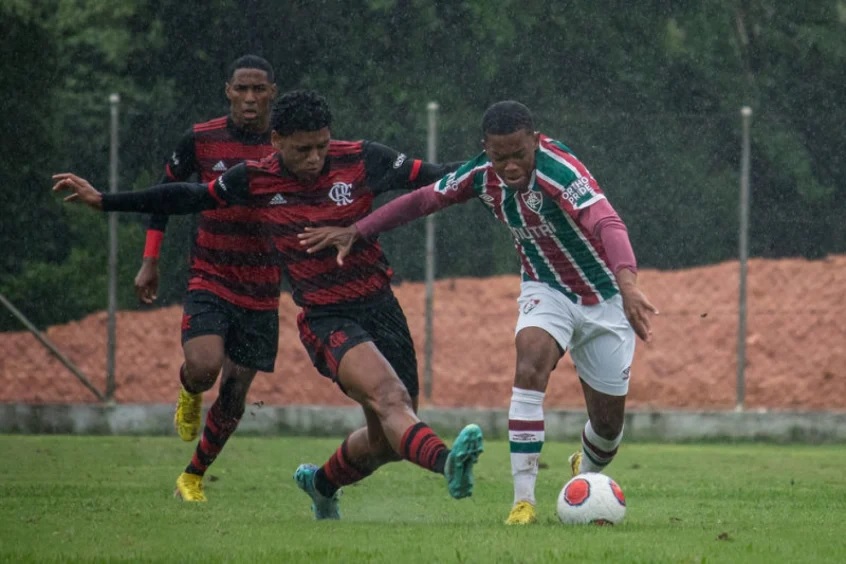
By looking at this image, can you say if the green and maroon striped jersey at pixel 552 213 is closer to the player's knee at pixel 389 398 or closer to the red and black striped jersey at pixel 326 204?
the red and black striped jersey at pixel 326 204

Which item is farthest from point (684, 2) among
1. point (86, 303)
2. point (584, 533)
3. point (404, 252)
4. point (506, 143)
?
point (584, 533)

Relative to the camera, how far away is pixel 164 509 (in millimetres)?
7688

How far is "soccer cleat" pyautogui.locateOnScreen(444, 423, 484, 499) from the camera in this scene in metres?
5.98

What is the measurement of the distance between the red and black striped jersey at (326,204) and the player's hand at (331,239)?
0.11 meters

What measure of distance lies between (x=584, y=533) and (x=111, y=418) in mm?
8003

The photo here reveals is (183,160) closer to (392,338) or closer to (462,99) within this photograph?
(392,338)

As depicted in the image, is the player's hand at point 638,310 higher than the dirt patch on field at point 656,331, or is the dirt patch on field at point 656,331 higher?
the player's hand at point 638,310

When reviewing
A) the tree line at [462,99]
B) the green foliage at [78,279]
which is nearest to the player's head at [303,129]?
the tree line at [462,99]

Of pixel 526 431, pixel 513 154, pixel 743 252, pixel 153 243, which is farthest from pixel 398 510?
pixel 743 252

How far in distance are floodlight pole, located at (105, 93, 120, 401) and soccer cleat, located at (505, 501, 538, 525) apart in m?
7.48

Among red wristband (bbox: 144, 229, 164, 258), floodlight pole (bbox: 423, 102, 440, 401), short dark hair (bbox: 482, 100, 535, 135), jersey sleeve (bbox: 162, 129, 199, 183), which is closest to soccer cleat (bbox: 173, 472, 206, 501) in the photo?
red wristband (bbox: 144, 229, 164, 258)

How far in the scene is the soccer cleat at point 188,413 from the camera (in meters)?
9.05

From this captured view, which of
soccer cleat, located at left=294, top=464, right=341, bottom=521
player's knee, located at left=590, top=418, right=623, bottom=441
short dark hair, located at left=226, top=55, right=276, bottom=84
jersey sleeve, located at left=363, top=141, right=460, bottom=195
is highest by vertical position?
short dark hair, located at left=226, top=55, right=276, bottom=84

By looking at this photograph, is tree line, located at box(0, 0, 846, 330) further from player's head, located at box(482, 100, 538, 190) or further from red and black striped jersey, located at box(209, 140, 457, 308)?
player's head, located at box(482, 100, 538, 190)
